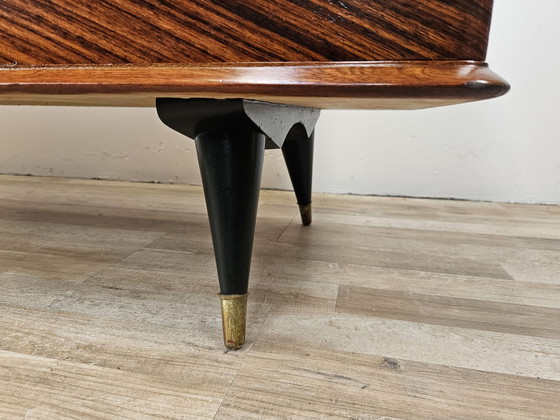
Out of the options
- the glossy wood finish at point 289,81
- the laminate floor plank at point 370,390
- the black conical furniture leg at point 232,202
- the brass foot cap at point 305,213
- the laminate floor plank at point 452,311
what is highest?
the glossy wood finish at point 289,81

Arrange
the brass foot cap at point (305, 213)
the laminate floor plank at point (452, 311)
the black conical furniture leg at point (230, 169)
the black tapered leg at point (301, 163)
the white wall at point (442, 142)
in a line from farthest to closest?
1. the white wall at point (442, 142)
2. the brass foot cap at point (305, 213)
3. the black tapered leg at point (301, 163)
4. the laminate floor plank at point (452, 311)
5. the black conical furniture leg at point (230, 169)

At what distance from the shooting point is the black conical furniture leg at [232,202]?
1.73ft

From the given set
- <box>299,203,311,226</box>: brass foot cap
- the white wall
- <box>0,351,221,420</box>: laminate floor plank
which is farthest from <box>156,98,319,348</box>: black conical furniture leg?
the white wall

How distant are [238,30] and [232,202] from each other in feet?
0.64

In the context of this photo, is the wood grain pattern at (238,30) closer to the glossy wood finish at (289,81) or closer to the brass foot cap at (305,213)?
the glossy wood finish at (289,81)

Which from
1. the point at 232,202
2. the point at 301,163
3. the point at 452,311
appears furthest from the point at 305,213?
the point at 232,202

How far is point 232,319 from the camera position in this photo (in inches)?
22.1

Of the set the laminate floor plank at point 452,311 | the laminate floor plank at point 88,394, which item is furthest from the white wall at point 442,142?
the laminate floor plank at point 88,394

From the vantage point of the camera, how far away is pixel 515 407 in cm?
47

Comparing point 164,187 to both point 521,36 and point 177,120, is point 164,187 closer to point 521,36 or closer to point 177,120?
point 177,120

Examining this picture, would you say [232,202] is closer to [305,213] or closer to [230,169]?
[230,169]

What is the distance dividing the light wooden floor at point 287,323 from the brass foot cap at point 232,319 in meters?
0.02

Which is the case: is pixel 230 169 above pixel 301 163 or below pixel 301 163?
above

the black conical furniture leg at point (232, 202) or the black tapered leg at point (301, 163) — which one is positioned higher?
the black conical furniture leg at point (232, 202)
